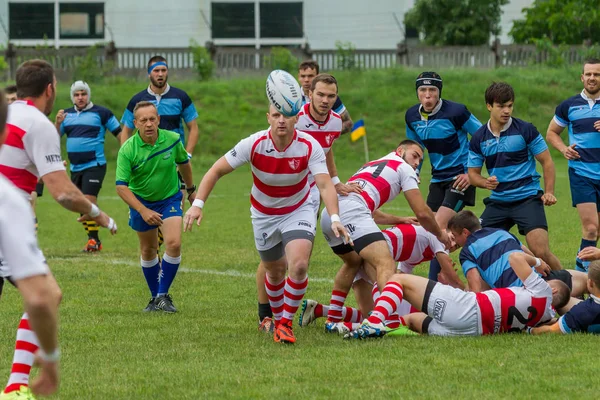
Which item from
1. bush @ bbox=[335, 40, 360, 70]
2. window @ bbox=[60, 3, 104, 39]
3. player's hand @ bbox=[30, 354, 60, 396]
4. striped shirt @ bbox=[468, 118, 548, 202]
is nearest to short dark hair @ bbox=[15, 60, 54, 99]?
player's hand @ bbox=[30, 354, 60, 396]

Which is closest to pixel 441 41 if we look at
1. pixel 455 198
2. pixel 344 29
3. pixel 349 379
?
pixel 344 29

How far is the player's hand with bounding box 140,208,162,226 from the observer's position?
357 inches

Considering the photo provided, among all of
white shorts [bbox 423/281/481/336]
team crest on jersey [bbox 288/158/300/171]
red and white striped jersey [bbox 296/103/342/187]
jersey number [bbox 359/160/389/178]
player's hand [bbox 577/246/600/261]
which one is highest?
red and white striped jersey [bbox 296/103/342/187]

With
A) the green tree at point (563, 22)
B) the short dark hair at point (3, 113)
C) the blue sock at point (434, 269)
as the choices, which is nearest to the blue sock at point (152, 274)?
the blue sock at point (434, 269)

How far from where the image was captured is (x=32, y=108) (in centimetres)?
581

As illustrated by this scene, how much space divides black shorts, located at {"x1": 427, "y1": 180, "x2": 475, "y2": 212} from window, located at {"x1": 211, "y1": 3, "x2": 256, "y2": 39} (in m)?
35.8

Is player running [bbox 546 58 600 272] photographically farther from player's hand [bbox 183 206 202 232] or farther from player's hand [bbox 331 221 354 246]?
player's hand [bbox 183 206 202 232]

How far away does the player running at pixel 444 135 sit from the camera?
10.6 meters

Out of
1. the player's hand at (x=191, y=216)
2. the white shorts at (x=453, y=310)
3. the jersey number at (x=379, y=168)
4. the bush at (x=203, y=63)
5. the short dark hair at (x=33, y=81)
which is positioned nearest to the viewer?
the short dark hair at (x=33, y=81)

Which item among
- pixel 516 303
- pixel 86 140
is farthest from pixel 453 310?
pixel 86 140

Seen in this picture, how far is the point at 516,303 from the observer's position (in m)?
7.70

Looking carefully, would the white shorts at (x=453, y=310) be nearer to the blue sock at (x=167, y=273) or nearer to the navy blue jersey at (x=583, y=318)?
the navy blue jersey at (x=583, y=318)

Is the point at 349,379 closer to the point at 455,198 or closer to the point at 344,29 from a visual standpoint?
the point at 455,198

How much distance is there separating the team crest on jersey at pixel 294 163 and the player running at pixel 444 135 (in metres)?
2.87
